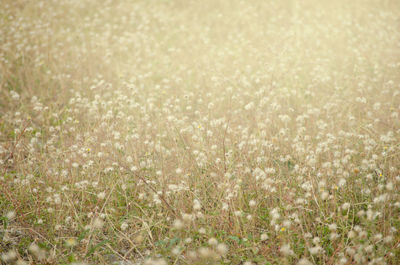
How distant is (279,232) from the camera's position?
3.09 metres

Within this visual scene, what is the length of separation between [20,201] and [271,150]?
114 inches

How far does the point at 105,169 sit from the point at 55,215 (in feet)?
2.45

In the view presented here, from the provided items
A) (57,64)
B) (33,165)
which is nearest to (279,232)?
(33,165)

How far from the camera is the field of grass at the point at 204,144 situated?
122 inches

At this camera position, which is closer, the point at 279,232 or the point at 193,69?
the point at 279,232

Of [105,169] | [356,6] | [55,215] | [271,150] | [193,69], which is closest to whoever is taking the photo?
[55,215]

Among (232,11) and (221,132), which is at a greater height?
(232,11)

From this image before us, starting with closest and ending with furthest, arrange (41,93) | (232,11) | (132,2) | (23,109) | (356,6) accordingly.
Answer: (23,109) < (41,93) < (356,6) < (232,11) < (132,2)

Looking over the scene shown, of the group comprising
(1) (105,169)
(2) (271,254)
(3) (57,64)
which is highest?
(3) (57,64)

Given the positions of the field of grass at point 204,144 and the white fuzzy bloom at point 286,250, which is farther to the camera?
the field of grass at point 204,144

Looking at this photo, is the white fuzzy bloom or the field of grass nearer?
the white fuzzy bloom

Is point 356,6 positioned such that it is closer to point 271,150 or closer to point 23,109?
point 271,150

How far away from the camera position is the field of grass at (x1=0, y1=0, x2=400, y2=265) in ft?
10.2

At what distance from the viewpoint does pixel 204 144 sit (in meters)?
4.35
